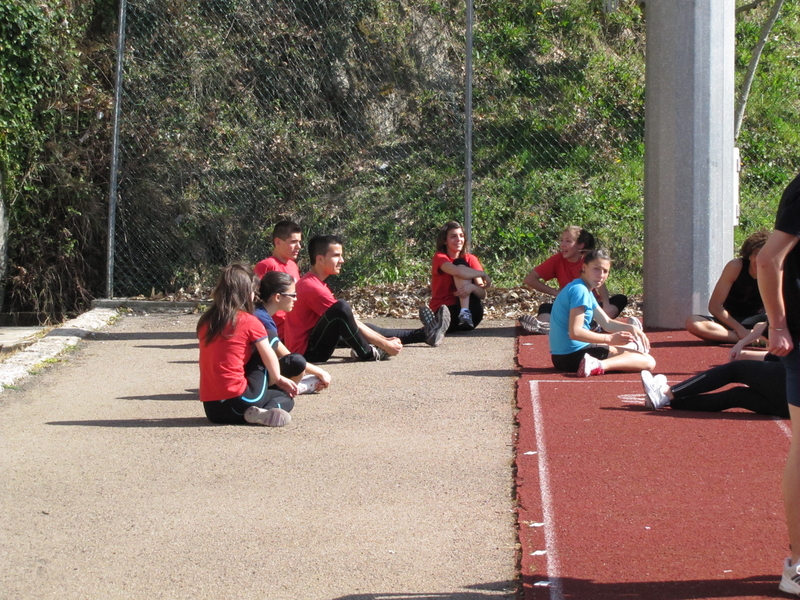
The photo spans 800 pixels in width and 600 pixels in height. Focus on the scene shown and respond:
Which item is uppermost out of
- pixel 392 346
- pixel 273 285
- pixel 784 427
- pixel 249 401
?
pixel 273 285

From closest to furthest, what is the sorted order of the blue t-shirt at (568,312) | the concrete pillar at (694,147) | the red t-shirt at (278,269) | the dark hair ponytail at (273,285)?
the dark hair ponytail at (273,285), the blue t-shirt at (568,312), the red t-shirt at (278,269), the concrete pillar at (694,147)

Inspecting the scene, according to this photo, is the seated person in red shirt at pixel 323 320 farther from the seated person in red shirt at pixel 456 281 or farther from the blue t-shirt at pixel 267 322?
the seated person in red shirt at pixel 456 281

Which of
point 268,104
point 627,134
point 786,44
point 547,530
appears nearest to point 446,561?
point 547,530

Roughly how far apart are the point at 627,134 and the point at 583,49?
2.01m

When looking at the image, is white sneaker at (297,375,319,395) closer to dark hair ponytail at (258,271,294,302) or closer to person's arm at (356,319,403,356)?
dark hair ponytail at (258,271,294,302)

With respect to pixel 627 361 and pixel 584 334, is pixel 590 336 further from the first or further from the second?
pixel 627 361

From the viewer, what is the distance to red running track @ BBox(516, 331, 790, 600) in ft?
12.3

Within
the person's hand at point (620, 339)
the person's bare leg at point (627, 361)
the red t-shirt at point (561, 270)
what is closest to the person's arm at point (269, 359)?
the person's hand at point (620, 339)

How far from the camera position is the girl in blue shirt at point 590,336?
25.2 ft

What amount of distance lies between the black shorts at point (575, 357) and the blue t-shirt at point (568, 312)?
34 millimetres

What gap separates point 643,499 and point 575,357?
3.33m

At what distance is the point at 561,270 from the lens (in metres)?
10.4

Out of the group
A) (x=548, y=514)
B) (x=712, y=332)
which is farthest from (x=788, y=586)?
(x=712, y=332)

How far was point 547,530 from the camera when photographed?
14.1ft
